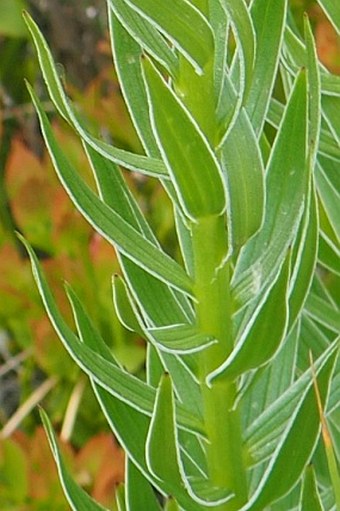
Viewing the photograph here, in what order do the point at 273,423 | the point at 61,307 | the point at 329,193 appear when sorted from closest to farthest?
the point at 273,423
the point at 329,193
the point at 61,307

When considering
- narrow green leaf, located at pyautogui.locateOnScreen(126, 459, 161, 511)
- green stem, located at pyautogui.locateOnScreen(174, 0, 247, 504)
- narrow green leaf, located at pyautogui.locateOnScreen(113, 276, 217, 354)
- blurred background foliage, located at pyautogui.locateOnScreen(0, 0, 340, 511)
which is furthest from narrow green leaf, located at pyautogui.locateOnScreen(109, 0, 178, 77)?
blurred background foliage, located at pyautogui.locateOnScreen(0, 0, 340, 511)

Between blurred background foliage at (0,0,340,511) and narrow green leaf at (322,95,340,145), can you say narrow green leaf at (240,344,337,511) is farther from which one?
blurred background foliage at (0,0,340,511)

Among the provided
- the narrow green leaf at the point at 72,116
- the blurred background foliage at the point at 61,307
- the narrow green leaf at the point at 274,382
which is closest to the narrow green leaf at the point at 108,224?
the narrow green leaf at the point at 72,116

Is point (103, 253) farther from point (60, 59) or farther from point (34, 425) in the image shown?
point (60, 59)

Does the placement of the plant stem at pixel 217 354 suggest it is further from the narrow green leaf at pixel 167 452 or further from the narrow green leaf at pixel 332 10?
the narrow green leaf at pixel 332 10

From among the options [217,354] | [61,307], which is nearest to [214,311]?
[217,354]

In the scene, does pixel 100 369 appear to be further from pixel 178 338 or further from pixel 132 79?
pixel 132 79
